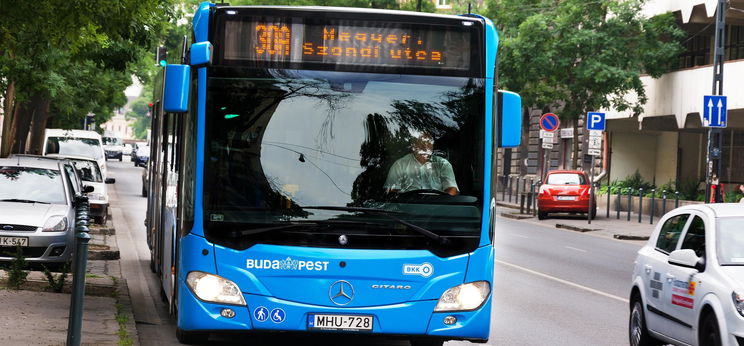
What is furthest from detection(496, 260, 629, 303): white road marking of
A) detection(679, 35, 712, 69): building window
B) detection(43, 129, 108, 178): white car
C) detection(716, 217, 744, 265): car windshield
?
detection(679, 35, 712, 69): building window

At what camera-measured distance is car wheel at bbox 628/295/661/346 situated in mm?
10297

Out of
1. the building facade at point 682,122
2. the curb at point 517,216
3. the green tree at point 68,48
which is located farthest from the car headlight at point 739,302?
the curb at point 517,216

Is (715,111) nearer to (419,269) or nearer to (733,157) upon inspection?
(733,157)

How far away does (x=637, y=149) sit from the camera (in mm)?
50094

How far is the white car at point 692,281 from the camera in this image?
8.36 metres

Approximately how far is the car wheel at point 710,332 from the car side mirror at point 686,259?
1.37ft

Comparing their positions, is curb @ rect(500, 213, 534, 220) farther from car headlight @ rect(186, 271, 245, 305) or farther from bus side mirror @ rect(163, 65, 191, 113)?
bus side mirror @ rect(163, 65, 191, 113)

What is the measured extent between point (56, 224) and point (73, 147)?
67.4 ft

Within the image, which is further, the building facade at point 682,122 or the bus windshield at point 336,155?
the building facade at point 682,122

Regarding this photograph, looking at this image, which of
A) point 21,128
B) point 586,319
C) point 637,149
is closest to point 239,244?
point 586,319

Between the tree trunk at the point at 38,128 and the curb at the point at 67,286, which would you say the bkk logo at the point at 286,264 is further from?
the tree trunk at the point at 38,128

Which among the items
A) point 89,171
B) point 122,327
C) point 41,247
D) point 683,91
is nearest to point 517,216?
point 683,91

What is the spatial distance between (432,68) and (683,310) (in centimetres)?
244

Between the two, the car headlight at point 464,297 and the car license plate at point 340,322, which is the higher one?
the car headlight at point 464,297
